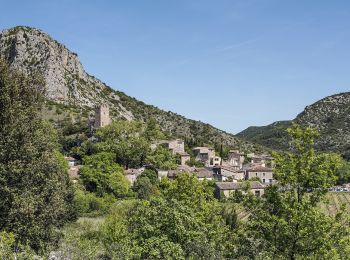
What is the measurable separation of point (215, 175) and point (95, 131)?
28541 mm

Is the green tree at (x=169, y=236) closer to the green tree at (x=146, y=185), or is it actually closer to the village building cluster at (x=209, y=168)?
the green tree at (x=146, y=185)

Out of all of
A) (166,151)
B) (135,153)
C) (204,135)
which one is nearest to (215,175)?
(166,151)

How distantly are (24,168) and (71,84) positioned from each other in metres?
115

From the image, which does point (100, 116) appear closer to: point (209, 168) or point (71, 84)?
point (209, 168)

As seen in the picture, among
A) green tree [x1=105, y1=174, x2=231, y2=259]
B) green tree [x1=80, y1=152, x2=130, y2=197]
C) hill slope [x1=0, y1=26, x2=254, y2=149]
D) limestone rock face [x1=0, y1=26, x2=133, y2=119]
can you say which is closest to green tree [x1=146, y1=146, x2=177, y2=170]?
green tree [x1=80, y1=152, x2=130, y2=197]

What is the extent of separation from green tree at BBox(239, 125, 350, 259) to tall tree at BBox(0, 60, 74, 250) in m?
10.9

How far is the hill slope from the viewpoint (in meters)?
127

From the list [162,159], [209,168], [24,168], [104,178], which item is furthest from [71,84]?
[24,168]

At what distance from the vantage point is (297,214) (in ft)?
42.9

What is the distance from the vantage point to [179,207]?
20.7 metres

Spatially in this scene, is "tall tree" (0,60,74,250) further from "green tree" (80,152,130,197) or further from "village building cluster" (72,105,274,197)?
"village building cluster" (72,105,274,197)

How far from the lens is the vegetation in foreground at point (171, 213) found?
1322cm

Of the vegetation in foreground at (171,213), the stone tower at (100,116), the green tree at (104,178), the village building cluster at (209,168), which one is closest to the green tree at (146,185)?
the village building cluster at (209,168)

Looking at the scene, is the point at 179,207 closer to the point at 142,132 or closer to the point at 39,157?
the point at 39,157
